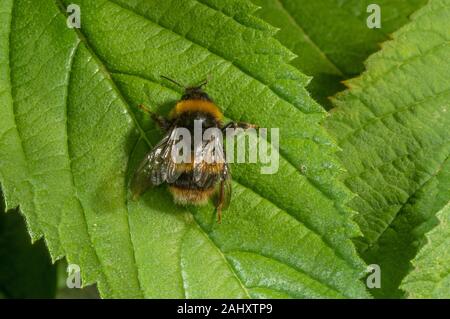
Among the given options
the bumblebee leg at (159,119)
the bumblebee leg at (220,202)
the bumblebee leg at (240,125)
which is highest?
the bumblebee leg at (159,119)

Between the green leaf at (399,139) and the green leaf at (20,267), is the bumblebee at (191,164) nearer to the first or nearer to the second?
the green leaf at (399,139)

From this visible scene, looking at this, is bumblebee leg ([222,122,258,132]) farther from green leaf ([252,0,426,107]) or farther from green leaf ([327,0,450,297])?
green leaf ([252,0,426,107])

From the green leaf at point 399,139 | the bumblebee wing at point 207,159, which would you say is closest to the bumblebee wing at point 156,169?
the bumblebee wing at point 207,159

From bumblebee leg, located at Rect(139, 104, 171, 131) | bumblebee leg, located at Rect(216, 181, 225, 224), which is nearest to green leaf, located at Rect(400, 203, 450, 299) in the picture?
bumblebee leg, located at Rect(216, 181, 225, 224)

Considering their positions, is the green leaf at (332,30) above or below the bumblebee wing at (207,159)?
above

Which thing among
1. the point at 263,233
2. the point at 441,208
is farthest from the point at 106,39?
the point at 441,208


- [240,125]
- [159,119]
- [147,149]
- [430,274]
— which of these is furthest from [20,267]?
[430,274]

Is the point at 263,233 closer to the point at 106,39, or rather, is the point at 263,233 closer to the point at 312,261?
the point at 312,261
